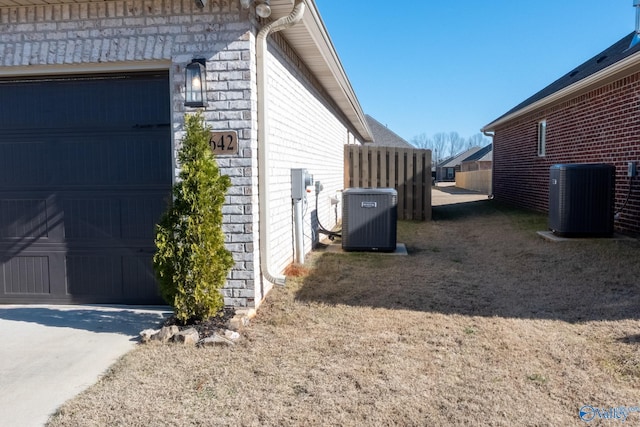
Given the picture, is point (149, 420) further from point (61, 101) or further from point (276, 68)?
point (276, 68)

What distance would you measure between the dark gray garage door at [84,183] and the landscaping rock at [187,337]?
1128 millimetres

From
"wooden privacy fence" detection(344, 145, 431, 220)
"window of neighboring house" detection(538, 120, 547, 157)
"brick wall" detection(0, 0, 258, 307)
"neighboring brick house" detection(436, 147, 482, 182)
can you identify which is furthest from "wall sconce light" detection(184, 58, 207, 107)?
"neighboring brick house" detection(436, 147, 482, 182)

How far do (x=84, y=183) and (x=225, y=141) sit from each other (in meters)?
1.56

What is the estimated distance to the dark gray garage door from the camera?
462 centimetres

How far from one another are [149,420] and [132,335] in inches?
56.7

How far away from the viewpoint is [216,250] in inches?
154

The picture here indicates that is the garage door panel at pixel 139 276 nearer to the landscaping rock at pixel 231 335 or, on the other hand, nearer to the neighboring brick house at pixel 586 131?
the landscaping rock at pixel 231 335

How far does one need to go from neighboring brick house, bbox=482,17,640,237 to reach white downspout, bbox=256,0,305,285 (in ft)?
18.5

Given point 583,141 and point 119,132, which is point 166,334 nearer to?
point 119,132

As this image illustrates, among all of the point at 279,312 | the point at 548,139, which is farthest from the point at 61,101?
the point at 548,139

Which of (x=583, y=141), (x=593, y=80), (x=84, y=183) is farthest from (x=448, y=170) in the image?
(x=84, y=183)

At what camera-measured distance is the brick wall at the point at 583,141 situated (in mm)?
7965

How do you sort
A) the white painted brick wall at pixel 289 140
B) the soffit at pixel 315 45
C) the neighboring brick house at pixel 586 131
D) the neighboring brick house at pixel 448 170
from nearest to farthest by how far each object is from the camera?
the soffit at pixel 315 45
the white painted brick wall at pixel 289 140
the neighboring brick house at pixel 586 131
the neighboring brick house at pixel 448 170

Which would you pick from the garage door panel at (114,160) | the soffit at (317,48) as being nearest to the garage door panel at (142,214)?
the garage door panel at (114,160)
